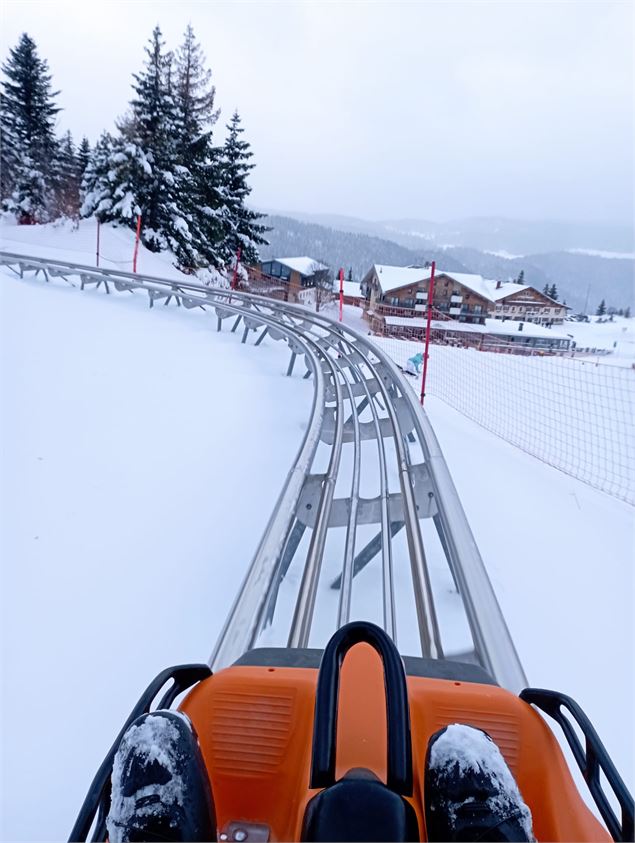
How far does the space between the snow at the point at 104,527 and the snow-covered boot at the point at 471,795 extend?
2.98 ft

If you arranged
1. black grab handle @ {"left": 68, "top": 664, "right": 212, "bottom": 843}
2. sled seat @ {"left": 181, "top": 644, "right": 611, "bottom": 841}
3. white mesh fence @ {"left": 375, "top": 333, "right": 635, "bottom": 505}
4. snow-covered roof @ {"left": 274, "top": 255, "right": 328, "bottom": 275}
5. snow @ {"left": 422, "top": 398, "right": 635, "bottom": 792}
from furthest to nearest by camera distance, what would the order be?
1. snow-covered roof @ {"left": 274, "top": 255, "right": 328, "bottom": 275}
2. white mesh fence @ {"left": 375, "top": 333, "right": 635, "bottom": 505}
3. snow @ {"left": 422, "top": 398, "right": 635, "bottom": 792}
4. sled seat @ {"left": 181, "top": 644, "right": 611, "bottom": 841}
5. black grab handle @ {"left": 68, "top": 664, "right": 212, "bottom": 843}

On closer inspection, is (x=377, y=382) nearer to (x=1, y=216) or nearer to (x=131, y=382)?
(x=131, y=382)

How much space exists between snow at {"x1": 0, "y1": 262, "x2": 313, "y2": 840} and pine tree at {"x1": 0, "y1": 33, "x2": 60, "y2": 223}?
22005 millimetres

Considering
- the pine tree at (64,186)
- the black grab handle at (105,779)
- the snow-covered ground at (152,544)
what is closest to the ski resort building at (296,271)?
the pine tree at (64,186)

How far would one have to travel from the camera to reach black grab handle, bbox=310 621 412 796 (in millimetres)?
687

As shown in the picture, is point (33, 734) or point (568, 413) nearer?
point (33, 734)

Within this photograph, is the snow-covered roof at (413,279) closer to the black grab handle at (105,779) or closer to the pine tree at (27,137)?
the pine tree at (27,137)

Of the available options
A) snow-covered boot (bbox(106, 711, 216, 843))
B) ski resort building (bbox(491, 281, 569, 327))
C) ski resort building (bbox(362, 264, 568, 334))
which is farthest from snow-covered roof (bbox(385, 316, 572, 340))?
snow-covered boot (bbox(106, 711, 216, 843))

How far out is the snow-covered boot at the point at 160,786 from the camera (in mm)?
678

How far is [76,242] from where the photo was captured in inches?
569

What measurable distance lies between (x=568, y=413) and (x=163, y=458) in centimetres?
429

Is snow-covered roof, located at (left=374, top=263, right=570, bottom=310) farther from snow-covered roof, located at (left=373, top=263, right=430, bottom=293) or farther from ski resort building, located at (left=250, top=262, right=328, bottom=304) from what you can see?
ski resort building, located at (left=250, top=262, right=328, bottom=304)

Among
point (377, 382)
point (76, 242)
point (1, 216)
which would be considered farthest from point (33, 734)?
point (1, 216)

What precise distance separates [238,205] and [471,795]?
22.4m
